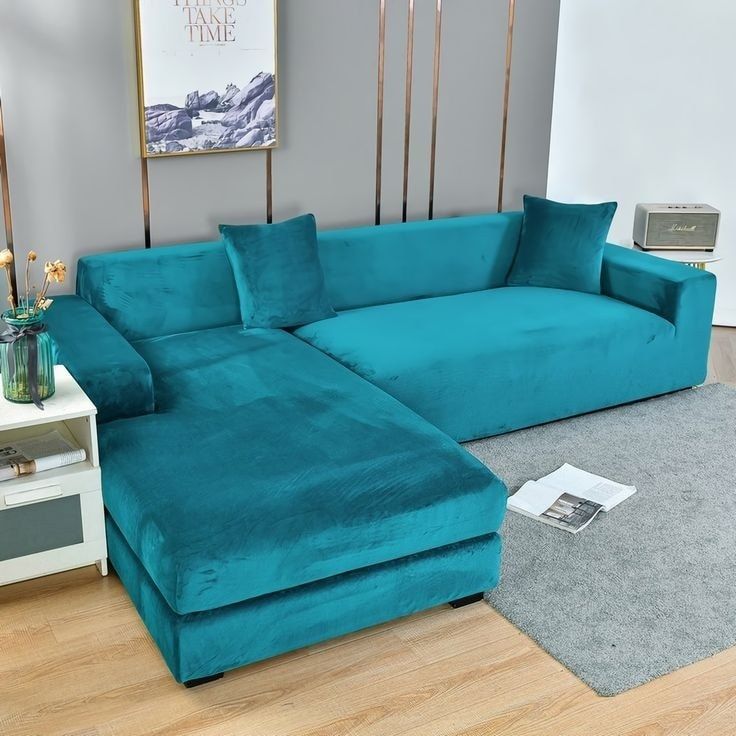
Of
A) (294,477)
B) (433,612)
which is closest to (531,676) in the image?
(433,612)

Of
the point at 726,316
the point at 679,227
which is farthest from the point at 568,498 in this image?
the point at 726,316

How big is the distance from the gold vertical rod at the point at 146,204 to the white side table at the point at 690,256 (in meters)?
2.54

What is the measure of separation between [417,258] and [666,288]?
3.66 ft

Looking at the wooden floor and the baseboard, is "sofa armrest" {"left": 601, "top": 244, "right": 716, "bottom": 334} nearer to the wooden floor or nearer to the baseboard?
the baseboard

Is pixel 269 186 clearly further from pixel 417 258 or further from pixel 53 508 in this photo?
pixel 53 508

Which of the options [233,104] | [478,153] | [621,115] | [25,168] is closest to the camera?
[25,168]

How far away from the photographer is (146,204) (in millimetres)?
4156

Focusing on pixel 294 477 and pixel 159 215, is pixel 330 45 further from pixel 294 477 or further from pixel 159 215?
pixel 294 477

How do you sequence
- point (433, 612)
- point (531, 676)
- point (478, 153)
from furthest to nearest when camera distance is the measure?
point (478, 153) → point (433, 612) → point (531, 676)

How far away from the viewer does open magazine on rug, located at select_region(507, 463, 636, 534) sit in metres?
3.46

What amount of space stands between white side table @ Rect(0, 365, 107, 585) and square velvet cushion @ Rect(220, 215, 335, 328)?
114 cm

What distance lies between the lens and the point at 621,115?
5.60 metres

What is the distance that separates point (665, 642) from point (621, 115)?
3572 millimetres

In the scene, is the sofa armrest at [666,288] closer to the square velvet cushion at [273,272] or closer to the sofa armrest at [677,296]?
the sofa armrest at [677,296]
